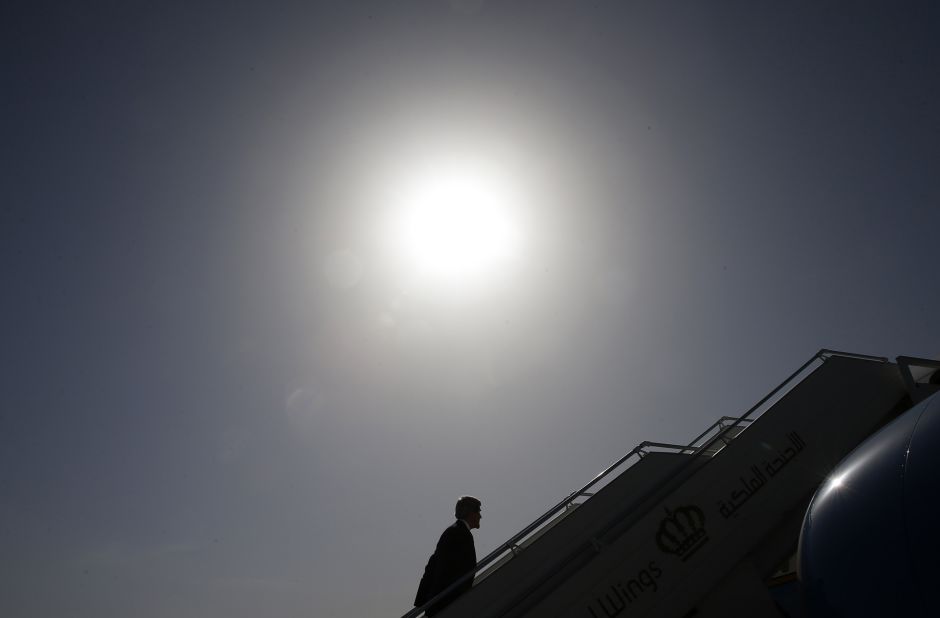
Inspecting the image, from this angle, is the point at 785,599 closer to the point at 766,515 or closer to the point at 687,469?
the point at 766,515

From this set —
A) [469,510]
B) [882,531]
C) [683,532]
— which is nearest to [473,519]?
[469,510]

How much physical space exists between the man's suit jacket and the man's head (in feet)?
0.67

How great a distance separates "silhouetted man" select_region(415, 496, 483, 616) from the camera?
18.0 ft

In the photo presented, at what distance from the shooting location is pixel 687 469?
666cm

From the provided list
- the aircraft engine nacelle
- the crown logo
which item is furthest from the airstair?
the aircraft engine nacelle

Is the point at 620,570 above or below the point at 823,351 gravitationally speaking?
below

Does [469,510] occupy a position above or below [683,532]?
above

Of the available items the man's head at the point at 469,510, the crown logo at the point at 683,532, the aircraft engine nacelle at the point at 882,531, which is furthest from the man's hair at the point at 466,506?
the aircraft engine nacelle at the point at 882,531

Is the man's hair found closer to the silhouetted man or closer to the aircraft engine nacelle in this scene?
the silhouetted man

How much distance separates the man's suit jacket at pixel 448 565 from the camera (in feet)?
18.1

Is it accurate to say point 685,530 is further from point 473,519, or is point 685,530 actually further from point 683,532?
point 473,519

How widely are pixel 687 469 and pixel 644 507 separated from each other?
0.96 m

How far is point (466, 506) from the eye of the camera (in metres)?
6.10

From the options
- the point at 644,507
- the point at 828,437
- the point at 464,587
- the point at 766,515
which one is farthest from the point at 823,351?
the point at 464,587
